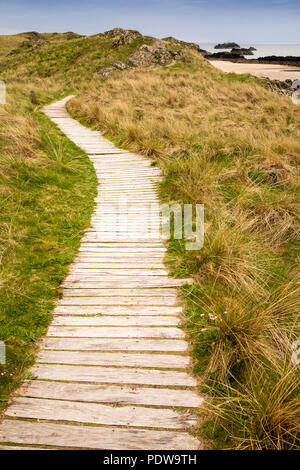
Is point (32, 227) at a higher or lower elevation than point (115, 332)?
higher

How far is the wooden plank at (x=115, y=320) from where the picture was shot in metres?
3.24

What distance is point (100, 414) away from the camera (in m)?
2.35

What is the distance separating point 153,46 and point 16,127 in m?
29.2

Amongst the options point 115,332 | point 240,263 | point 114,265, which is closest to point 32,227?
point 114,265

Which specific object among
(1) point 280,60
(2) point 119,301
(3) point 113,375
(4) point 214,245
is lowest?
(3) point 113,375

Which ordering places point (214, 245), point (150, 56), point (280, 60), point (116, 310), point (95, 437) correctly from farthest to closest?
point (280, 60) < point (150, 56) < point (214, 245) < point (116, 310) < point (95, 437)

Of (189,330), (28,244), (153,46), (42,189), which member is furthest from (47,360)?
(153,46)

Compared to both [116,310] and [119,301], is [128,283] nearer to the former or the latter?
[119,301]

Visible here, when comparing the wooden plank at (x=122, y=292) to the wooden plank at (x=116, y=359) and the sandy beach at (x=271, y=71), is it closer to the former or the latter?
the wooden plank at (x=116, y=359)

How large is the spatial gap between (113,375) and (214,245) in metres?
2.16

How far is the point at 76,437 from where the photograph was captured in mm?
2201

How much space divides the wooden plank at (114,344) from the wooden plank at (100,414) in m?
0.59

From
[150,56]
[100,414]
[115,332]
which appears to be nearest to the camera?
[100,414]

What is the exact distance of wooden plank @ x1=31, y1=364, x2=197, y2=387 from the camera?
262 cm
